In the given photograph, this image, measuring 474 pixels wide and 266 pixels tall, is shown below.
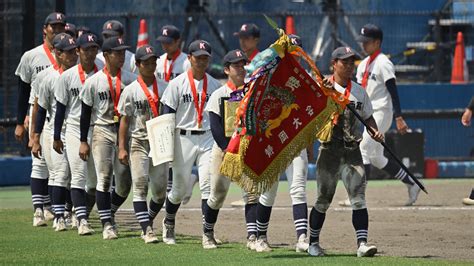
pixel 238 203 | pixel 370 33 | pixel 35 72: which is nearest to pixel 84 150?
pixel 35 72

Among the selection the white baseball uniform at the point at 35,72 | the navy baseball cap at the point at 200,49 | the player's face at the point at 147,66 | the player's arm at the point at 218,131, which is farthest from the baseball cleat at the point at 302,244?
the white baseball uniform at the point at 35,72

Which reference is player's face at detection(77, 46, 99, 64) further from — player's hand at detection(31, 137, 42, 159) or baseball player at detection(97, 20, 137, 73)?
baseball player at detection(97, 20, 137, 73)

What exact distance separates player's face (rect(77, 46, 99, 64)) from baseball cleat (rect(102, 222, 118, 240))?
6.45 feet

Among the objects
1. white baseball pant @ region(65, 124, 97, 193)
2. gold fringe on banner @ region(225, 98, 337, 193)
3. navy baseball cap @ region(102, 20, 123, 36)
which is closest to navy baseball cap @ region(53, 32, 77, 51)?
white baseball pant @ region(65, 124, 97, 193)

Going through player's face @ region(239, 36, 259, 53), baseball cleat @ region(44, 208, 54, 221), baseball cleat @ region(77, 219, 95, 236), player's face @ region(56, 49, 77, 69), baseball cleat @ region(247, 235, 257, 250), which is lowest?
baseball cleat @ region(44, 208, 54, 221)

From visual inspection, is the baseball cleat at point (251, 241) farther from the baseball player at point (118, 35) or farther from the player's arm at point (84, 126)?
the baseball player at point (118, 35)

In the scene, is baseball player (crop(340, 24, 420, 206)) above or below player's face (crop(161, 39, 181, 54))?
below

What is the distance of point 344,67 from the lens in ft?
41.0

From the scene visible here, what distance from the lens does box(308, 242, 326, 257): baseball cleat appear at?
12336 millimetres

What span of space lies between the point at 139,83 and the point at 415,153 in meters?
10.1

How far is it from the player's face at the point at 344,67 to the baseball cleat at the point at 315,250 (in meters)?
1.66

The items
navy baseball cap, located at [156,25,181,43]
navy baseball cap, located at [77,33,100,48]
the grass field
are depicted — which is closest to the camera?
the grass field

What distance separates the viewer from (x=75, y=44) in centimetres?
1534

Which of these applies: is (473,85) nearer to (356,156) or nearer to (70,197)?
(70,197)
